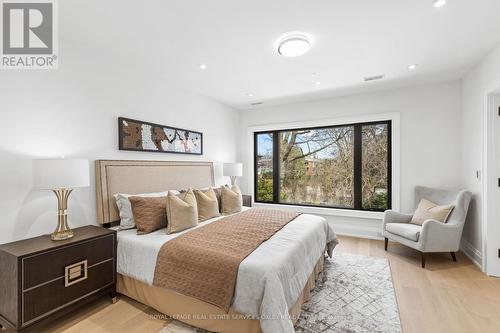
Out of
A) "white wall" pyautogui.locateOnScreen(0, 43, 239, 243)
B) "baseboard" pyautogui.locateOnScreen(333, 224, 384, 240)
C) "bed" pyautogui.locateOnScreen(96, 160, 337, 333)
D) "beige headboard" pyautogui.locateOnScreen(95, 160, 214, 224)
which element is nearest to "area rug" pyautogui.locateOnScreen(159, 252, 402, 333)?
"bed" pyautogui.locateOnScreen(96, 160, 337, 333)

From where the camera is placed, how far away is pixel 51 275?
5.86 feet

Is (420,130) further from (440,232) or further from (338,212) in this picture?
(338,212)

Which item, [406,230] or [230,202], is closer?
[406,230]

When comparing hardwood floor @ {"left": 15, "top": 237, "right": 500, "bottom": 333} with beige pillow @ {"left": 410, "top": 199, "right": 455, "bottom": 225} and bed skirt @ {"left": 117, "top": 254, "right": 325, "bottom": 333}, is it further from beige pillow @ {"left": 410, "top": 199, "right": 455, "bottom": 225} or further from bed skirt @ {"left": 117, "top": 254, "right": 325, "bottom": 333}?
beige pillow @ {"left": 410, "top": 199, "right": 455, "bottom": 225}

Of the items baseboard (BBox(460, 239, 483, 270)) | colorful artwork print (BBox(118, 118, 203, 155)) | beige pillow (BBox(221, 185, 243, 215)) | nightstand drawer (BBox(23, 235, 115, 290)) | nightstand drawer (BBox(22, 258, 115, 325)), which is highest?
colorful artwork print (BBox(118, 118, 203, 155))

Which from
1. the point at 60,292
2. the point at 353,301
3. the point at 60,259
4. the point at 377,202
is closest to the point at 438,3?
the point at 353,301

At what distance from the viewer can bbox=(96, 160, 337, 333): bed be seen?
1559 mm

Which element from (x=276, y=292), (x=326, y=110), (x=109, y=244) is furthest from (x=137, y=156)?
(x=326, y=110)

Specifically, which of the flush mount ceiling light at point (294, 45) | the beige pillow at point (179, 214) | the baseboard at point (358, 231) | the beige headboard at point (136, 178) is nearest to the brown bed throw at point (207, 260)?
the beige pillow at point (179, 214)

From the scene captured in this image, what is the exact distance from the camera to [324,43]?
2.37m

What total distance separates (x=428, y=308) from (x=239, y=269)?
1.84m

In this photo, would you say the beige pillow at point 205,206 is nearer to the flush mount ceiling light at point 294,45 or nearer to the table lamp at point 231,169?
the table lamp at point 231,169

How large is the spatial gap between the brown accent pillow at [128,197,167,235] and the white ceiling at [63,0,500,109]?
64.3 inches

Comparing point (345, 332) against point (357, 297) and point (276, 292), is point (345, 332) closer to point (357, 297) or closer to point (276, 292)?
point (357, 297)
